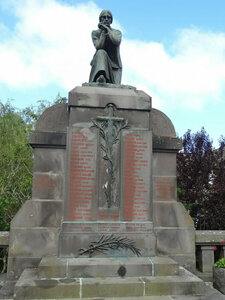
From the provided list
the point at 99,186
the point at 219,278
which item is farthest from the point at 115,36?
the point at 219,278

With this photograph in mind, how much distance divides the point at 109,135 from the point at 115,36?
258 cm

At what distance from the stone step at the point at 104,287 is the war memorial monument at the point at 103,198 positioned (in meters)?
0.09

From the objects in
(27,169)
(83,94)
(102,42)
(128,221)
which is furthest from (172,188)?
(27,169)

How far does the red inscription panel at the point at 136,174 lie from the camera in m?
6.20

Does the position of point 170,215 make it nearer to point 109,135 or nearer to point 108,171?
point 108,171

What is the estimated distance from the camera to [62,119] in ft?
22.4

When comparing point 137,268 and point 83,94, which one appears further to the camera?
point 83,94

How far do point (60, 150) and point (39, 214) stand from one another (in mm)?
1440

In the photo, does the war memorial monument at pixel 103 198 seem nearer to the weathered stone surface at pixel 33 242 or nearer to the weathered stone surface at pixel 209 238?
the weathered stone surface at pixel 33 242

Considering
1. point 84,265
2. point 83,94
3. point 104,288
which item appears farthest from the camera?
point 83,94

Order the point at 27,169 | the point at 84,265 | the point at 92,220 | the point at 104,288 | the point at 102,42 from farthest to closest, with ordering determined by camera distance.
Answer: the point at 27,169
the point at 102,42
the point at 92,220
the point at 84,265
the point at 104,288

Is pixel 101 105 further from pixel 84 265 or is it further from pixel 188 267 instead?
pixel 188 267

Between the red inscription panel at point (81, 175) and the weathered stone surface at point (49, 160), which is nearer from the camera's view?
the red inscription panel at point (81, 175)

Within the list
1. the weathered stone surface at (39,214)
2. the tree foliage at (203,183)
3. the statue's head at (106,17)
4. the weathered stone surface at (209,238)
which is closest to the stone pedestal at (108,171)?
the weathered stone surface at (39,214)
